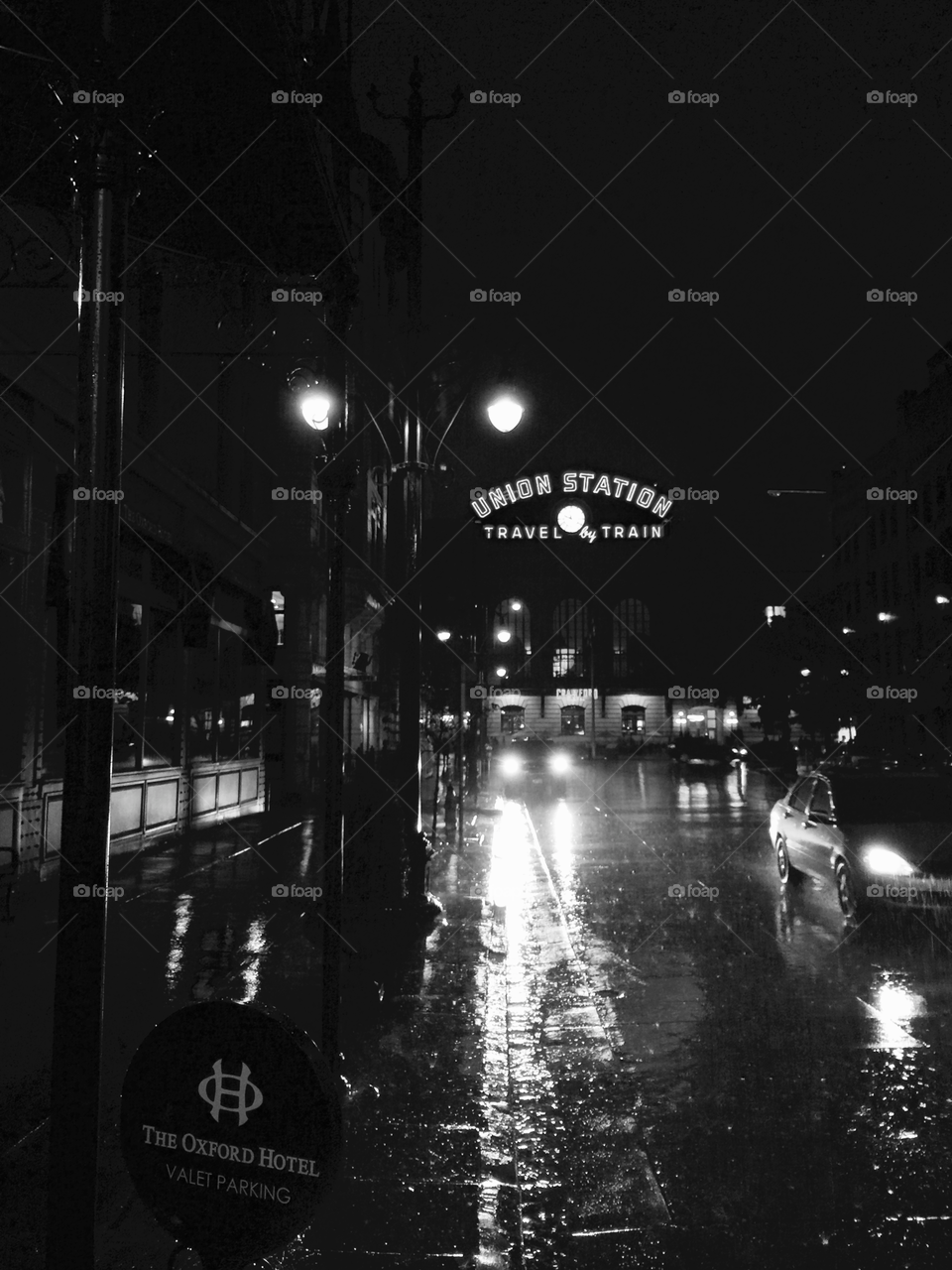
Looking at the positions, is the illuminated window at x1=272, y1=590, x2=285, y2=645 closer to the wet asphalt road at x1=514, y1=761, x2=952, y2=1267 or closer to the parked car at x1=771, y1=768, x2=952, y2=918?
the wet asphalt road at x1=514, y1=761, x2=952, y2=1267

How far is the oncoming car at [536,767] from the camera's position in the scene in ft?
117

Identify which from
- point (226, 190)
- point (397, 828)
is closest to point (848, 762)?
point (397, 828)

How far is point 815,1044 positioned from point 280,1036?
5169 millimetres

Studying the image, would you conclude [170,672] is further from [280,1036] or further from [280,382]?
[280,1036]

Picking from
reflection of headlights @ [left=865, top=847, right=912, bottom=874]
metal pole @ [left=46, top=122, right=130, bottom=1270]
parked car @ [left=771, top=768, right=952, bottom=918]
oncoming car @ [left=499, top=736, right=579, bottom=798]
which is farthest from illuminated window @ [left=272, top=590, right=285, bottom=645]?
metal pole @ [left=46, top=122, right=130, bottom=1270]

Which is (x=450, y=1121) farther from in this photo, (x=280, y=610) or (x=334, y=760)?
(x=280, y=610)

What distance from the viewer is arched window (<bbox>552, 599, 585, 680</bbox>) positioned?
309 feet

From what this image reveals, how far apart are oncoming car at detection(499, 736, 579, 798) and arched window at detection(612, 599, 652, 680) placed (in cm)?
1046

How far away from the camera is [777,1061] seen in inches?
253

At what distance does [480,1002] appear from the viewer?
7.82 metres

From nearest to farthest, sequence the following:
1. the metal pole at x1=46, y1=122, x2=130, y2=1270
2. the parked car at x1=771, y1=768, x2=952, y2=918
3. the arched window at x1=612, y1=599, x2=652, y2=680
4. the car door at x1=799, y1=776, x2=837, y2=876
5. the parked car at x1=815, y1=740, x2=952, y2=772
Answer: the metal pole at x1=46, y1=122, x2=130, y2=1270 → the parked car at x1=771, y1=768, x2=952, y2=918 → the car door at x1=799, y1=776, x2=837, y2=876 → the parked car at x1=815, y1=740, x2=952, y2=772 → the arched window at x1=612, y1=599, x2=652, y2=680

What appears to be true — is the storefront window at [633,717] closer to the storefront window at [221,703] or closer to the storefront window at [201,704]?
the storefront window at [221,703]

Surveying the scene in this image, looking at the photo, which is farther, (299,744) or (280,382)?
(299,744)

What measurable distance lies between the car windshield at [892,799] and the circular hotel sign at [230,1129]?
30.1 ft
